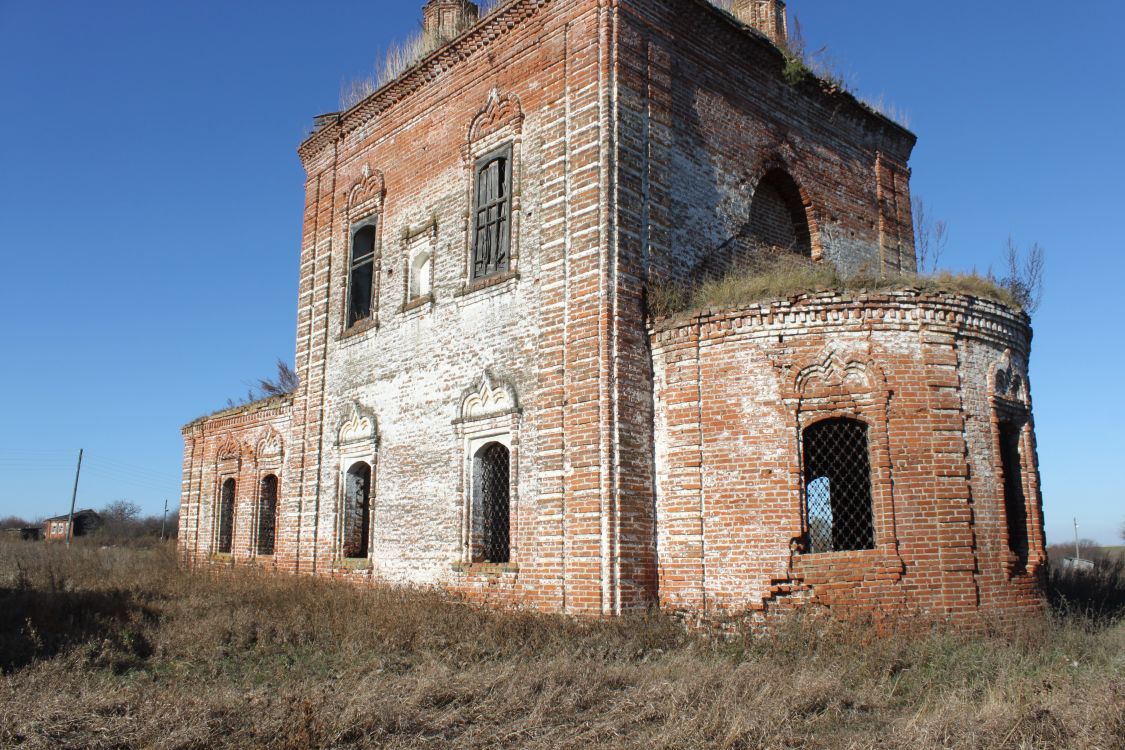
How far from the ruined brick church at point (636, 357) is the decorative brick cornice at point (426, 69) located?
0.17 ft

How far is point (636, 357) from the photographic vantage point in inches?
404

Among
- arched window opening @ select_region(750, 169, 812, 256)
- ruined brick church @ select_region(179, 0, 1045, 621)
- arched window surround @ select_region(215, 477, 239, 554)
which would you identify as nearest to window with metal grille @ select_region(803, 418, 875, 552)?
ruined brick church @ select_region(179, 0, 1045, 621)

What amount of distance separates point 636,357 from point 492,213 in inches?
139

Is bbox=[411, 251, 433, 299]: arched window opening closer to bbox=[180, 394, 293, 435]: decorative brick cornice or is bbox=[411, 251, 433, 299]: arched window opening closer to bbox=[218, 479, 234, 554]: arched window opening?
bbox=[180, 394, 293, 435]: decorative brick cornice

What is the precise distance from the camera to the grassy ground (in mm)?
5695

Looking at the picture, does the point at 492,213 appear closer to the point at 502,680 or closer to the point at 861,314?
the point at 861,314

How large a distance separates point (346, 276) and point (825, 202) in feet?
26.9

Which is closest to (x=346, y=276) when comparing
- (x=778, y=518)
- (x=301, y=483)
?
(x=301, y=483)

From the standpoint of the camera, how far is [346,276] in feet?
50.3

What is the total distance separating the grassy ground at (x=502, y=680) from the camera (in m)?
5.70

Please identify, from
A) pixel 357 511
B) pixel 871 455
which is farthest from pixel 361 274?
pixel 871 455

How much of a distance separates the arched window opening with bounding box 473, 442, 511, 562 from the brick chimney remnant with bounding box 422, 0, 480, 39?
773 centimetres

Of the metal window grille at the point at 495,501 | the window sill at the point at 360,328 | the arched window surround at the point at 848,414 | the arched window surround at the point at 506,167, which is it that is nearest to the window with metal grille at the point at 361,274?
the window sill at the point at 360,328

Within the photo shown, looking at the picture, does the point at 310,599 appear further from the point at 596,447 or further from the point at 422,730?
the point at 422,730
